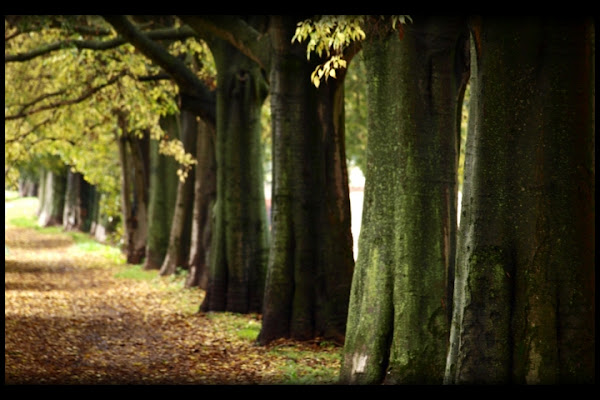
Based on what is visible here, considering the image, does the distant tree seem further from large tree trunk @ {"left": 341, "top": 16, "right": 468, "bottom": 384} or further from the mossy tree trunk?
large tree trunk @ {"left": 341, "top": 16, "right": 468, "bottom": 384}

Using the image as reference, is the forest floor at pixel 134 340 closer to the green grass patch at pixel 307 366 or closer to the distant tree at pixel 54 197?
the green grass patch at pixel 307 366

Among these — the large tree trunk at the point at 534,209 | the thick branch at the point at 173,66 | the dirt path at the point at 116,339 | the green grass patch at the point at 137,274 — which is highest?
the thick branch at the point at 173,66

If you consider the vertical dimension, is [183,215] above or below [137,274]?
above

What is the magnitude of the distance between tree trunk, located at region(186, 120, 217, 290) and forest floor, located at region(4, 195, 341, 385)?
65 cm

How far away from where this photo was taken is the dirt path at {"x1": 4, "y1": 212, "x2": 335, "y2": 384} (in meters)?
11.0

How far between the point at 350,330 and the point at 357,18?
140 inches

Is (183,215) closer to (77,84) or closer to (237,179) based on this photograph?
(77,84)

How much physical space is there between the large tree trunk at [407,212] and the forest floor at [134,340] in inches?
49.9

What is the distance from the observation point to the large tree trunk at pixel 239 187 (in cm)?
1592

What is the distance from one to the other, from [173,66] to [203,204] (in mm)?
4535

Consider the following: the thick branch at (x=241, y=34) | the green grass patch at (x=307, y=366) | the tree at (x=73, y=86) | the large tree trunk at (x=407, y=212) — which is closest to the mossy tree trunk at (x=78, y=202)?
the tree at (x=73, y=86)

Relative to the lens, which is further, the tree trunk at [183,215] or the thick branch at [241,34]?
the tree trunk at [183,215]

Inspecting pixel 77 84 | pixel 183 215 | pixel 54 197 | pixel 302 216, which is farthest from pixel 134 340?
pixel 54 197

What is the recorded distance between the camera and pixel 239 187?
16031 mm
